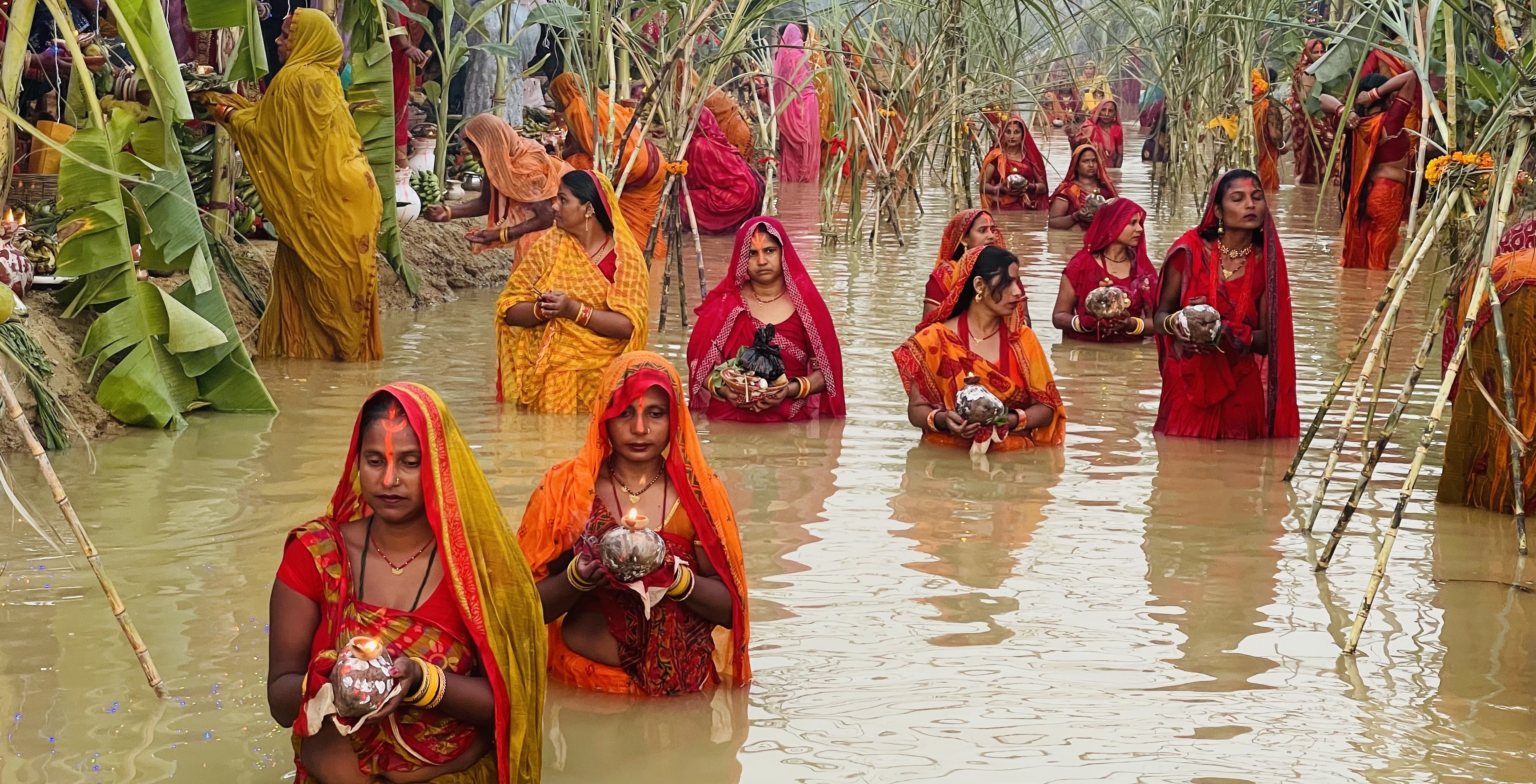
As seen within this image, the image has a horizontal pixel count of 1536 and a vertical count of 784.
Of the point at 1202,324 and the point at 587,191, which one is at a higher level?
the point at 587,191

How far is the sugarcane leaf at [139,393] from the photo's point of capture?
732cm

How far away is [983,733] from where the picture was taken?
13.9ft

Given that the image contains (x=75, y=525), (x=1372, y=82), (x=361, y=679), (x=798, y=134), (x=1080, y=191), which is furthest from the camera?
(x=798, y=134)

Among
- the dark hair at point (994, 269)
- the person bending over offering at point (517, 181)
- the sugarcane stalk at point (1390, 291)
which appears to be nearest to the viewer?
the sugarcane stalk at point (1390, 291)

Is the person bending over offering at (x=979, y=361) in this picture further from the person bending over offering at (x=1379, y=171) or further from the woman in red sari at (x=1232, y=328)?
the person bending over offering at (x=1379, y=171)

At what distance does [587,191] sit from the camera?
7.83m

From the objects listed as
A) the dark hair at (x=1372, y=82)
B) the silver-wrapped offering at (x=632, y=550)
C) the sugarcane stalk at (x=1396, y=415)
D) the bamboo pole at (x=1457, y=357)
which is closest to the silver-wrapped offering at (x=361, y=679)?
the silver-wrapped offering at (x=632, y=550)

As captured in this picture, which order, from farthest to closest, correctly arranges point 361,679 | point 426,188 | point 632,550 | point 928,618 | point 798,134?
point 798,134
point 426,188
point 928,618
point 632,550
point 361,679

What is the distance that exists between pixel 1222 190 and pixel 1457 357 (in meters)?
2.75

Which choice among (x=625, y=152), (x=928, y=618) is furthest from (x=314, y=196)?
(x=928, y=618)

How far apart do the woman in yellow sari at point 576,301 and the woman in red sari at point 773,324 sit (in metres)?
0.38

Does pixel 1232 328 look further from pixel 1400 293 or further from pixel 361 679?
pixel 361 679

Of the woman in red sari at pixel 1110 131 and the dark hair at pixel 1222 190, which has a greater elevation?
the woman in red sari at pixel 1110 131

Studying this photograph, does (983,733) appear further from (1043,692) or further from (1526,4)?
(1526,4)
